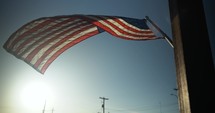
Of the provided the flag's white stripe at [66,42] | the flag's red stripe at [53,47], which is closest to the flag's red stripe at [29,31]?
the flag's red stripe at [53,47]

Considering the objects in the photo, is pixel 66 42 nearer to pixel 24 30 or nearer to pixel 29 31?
pixel 29 31

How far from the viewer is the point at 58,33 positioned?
20.5 feet

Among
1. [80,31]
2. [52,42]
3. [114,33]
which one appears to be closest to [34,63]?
[52,42]

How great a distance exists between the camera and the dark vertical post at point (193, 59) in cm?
143

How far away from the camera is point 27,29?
5.57 meters

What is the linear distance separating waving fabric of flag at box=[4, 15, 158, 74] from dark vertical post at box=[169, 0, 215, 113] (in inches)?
131

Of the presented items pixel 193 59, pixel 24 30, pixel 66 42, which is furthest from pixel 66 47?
pixel 193 59

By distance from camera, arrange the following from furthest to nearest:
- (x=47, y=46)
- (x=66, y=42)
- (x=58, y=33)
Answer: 1. (x=66, y=42)
2. (x=47, y=46)
3. (x=58, y=33)

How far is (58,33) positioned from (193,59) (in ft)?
17.1

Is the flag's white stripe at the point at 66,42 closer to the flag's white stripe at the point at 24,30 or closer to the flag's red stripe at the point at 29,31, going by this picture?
the flag's red stripe at the point at 29,31

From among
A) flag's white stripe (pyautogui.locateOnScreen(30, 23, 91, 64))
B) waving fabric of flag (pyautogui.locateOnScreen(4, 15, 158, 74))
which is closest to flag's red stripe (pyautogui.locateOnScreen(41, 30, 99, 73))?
waving fabric of flag (pyautogui.locateOnScreen(4, 15, 158, 74))

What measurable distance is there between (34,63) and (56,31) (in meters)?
→ 1.64

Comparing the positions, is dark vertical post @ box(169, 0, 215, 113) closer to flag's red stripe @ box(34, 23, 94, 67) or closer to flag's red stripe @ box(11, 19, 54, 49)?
flag's red stripe @ box(11, 19, 54, 49)

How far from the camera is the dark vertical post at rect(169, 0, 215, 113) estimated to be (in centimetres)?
143
